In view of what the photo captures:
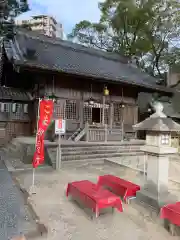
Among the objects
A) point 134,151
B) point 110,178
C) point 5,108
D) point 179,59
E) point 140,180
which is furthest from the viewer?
point 179,59

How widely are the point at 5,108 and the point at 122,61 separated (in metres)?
11.1

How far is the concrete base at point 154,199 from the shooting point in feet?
13.9

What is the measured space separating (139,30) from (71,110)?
45.0 feet

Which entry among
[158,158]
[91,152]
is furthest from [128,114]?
[158,158]

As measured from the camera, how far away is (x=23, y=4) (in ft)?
45.5

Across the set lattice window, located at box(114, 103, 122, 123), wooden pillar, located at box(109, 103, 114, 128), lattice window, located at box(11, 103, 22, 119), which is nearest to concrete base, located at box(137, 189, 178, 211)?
wooden pillar, located at box(109, 103, 114, 128)

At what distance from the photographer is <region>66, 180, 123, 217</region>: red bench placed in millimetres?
3738

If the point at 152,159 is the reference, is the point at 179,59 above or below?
above

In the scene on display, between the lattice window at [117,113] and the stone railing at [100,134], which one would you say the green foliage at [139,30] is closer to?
the lattice window at [117,113]

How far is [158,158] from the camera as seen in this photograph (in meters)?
4.38

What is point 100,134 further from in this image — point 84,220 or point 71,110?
point 84,220

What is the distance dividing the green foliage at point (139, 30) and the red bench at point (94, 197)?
17.1m

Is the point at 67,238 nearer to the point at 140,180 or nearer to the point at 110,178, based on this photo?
the point at 110,178

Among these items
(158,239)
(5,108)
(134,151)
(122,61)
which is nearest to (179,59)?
(122,61)
